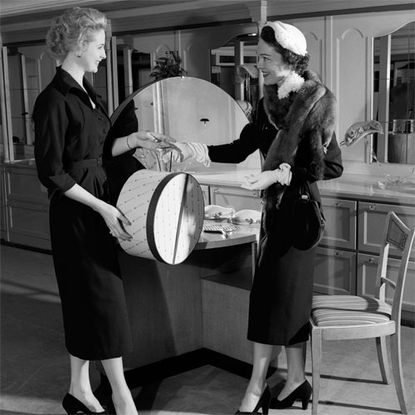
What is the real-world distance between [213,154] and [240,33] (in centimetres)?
212

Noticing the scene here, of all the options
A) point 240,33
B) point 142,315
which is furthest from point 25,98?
point 142,315

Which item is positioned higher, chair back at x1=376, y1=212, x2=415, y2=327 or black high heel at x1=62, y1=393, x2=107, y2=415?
chair back at x1=376, y1=212, x2=415, y2=327

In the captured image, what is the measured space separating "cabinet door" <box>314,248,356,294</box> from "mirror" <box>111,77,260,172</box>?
1086 millimetres

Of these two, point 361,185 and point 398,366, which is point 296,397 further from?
point 361,185

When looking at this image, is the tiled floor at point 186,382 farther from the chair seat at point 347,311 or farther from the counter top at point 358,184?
the counter top at point 358,184

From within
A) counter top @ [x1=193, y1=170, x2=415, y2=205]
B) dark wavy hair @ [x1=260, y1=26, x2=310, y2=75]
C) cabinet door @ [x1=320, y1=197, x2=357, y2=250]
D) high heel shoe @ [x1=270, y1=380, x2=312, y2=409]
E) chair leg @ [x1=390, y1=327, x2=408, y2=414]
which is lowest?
high heel shoe @ [x1=270, y1=380, x2=312, y2=409]

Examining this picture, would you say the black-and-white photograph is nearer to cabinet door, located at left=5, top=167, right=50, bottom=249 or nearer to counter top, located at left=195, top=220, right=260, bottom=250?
counter top, located at left=195, top=220, right=260, bottom=250

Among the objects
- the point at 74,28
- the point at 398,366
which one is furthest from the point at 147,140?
the point at 398,366

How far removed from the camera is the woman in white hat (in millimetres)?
2711

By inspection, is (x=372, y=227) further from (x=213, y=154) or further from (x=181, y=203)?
(x=181, y=203)

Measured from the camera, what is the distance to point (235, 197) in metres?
4.85

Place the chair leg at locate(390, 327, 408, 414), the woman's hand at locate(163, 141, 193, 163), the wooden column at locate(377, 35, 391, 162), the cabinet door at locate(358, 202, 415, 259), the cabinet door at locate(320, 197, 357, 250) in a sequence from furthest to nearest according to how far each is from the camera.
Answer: the wooden column at locate(377, 35, 391, 162) → the cabinet door at locate(320, 197, 357, 250) → the cabinet door at locate(358, 202, 415, 259) → the woman's hand at locate(163, 141, 193, 163) → the chair leg at locate(390, 327, 408, 414)

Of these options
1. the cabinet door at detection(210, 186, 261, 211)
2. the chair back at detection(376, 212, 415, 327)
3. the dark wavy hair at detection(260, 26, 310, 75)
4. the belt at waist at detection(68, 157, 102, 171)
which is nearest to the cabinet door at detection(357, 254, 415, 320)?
the cabinet door at detection(210, 186, 261, 211)

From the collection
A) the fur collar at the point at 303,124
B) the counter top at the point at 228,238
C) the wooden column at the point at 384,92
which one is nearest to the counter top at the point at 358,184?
the wooden column at the point at 384,92
